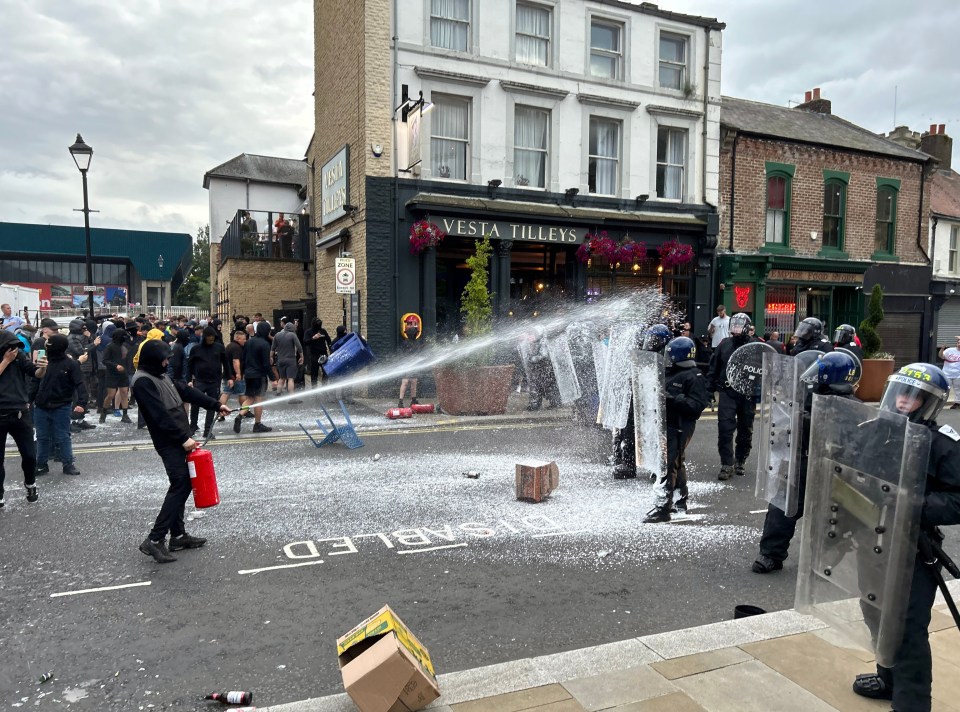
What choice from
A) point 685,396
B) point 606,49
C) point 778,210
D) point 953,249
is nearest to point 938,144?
point 953,249

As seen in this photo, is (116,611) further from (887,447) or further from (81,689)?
(887,447)

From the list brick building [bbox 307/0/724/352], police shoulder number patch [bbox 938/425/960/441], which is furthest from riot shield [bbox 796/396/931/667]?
brick building [bbox 307/0/724/352]

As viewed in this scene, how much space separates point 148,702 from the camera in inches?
133

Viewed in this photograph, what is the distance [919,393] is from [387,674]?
8.87 ft

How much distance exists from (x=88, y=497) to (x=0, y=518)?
32.9 inches

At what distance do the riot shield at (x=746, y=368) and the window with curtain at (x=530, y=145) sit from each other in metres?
11.1

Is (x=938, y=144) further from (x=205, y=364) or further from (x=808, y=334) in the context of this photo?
(x=205, y=364)

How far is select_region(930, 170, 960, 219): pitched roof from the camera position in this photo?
2348cm

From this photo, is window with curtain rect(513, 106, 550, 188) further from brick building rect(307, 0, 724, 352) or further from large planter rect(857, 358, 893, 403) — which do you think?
large planter rect(857, 358, 893, 403)

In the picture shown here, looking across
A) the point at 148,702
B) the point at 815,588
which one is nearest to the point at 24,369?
the point at 148,702

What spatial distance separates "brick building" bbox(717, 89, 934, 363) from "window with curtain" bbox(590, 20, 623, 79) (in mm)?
3925

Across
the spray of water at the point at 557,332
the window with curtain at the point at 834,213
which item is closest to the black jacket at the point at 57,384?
the spray of water at the point at 557,332

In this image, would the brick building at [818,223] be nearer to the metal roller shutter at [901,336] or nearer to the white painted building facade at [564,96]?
the metal roller shutter at [901,336]

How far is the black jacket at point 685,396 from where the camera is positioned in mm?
6504
